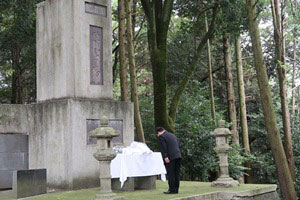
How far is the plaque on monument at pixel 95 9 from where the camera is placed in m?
10.1

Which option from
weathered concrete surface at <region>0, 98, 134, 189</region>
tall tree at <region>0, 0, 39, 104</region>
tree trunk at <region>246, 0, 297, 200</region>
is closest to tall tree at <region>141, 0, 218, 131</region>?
tree trunk at <region>246, 0, 297, 200</region>

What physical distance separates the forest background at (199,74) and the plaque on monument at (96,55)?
2.87 meters

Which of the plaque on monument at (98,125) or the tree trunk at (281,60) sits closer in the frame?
the plaque on monument at (98,125)

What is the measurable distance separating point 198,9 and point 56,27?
870 centimetres

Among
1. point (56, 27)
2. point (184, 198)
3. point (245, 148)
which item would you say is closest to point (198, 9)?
point (245, 148)

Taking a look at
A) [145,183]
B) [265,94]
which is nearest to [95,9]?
[145,183]

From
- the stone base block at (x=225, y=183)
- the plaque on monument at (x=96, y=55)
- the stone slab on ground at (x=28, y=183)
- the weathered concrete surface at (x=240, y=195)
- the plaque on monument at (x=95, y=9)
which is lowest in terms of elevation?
the weathered concrete surface at (x=240, y=195)

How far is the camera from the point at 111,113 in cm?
1012

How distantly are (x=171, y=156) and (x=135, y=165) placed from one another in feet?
2.98

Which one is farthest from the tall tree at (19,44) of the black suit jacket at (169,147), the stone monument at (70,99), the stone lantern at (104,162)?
the stone lantern at (104,162)

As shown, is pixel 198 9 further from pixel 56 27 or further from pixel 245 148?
pixel 56 27

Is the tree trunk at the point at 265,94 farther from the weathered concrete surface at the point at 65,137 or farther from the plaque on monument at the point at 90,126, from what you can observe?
the plaque on monument at the point at 90,126

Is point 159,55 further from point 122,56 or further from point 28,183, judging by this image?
point 28,183

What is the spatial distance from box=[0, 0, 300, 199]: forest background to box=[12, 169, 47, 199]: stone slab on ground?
4806 millimetres
